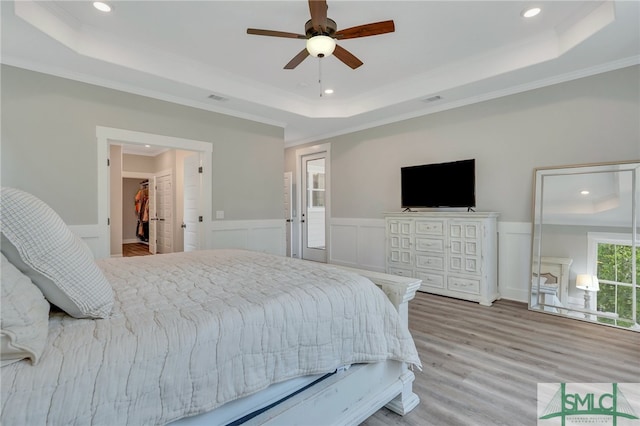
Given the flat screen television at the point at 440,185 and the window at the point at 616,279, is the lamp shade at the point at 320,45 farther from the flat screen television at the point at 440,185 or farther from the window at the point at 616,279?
the window at the point at 616,279

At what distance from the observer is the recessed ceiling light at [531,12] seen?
104 inches

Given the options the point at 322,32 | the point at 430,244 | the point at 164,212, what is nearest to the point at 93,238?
the point at 322,32

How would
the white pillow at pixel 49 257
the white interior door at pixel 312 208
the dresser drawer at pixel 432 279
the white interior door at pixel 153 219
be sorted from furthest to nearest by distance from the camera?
the white interior door at pixel 153 219 → the white interior door at pixel 312 208 → the dresser drawer at pixel 432 279 → the white pillow at pixel 49 257

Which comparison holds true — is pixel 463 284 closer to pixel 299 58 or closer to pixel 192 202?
pixel 299 58

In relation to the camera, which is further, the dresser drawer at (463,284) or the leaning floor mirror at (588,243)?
the dresser drawer at (463,284)

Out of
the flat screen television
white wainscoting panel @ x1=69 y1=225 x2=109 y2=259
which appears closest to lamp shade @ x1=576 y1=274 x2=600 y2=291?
the flat screen television

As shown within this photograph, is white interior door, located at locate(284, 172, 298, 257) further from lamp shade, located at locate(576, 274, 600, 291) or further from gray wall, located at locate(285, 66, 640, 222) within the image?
lamp shade, located at locate(576, 274, 600, 291)

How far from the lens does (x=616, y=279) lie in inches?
118

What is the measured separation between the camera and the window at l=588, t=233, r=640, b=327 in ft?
9.53

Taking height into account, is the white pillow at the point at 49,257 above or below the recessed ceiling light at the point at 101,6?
below

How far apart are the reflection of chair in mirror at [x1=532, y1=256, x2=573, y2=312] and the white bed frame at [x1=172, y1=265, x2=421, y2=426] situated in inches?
97.5

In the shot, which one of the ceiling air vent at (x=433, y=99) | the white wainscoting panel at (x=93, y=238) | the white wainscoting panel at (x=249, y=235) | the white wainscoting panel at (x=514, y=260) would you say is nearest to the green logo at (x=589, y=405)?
the white wainscoting panel at (x=514, y=260)

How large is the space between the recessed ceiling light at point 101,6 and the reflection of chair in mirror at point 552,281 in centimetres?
497

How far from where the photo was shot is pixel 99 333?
0.96 metres
